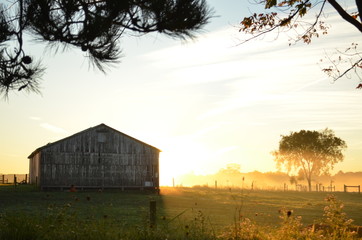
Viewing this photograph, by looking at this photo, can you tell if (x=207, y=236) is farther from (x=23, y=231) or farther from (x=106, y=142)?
(x=106, y=142)

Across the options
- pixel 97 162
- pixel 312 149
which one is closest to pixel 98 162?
pixel 97 162

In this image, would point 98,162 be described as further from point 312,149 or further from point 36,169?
point 312,149

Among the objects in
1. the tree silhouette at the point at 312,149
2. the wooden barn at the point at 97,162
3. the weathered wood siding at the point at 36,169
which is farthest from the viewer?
the tree silhouette at the point at 312,149

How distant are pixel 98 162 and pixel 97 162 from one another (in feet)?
0.30

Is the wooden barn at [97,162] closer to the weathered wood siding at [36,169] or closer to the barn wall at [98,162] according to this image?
the barn wall at [98,162]

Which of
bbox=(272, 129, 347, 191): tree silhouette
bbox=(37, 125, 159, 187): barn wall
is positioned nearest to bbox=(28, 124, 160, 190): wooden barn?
bbox=(37, 125, 159, 187): barn wall

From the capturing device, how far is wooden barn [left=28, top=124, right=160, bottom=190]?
1492 inches

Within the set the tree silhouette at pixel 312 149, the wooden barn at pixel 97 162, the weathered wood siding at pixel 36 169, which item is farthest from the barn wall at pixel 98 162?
the tree silhouette at pixel 312 149

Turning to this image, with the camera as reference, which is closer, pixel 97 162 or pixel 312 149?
pixel 97 162

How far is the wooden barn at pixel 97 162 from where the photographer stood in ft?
124

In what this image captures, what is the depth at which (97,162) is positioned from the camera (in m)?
38.5

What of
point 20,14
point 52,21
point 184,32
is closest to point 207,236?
point 184,32

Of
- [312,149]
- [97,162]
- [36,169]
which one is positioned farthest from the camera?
[312,149]

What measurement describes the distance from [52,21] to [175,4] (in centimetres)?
296
